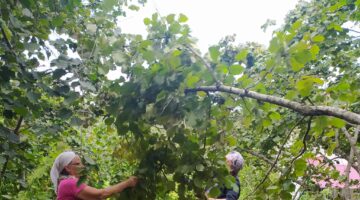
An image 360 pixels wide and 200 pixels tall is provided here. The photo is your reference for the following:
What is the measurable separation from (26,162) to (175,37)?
1.96 m

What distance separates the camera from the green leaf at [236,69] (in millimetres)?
1352

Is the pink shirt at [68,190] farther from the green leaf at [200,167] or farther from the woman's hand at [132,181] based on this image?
the green leaf at [200,167]

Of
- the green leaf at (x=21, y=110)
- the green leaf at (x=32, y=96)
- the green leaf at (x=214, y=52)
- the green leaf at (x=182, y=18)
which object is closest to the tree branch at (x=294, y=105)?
the green leaf at (x=214, y=52)

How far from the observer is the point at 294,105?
1.37 meters

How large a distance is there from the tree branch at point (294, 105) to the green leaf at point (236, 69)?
0.08 metres

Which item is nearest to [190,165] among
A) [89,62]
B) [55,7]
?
[89,62]

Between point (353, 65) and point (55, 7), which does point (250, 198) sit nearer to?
point (55, 7)

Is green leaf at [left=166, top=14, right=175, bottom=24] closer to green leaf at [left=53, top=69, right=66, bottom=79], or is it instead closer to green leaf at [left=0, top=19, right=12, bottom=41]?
green leaf at [left=53, top=69, right=66, bottom=79]

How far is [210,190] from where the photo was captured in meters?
1.57

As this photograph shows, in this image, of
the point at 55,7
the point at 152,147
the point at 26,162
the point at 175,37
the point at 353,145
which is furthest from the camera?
the point at 353,145

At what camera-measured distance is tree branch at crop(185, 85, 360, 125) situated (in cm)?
130

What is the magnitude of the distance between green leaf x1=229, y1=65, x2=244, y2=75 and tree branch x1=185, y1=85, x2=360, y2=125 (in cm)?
8

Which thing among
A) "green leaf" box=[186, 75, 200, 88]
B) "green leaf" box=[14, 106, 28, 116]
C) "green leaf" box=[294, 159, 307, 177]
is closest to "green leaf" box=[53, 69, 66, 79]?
"green leaf" box=[14, 106, 28, 116]

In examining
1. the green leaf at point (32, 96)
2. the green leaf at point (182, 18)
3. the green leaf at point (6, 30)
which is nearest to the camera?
the green leaf at point (182, 18)
